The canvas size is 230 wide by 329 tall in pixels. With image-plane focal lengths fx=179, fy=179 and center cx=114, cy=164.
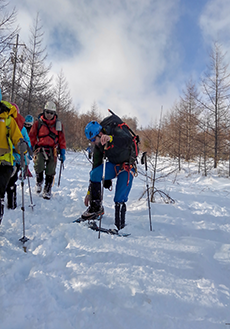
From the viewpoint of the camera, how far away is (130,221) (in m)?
3.29

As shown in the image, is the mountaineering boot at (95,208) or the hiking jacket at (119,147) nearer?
the hiking jacket at (119,147)

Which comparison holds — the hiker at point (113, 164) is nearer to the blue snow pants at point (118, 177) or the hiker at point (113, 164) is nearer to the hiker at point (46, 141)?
the blue snow pants at point (118, 177)

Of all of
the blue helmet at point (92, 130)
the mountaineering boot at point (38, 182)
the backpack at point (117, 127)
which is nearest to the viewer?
the blue helmet at point (92, 130)

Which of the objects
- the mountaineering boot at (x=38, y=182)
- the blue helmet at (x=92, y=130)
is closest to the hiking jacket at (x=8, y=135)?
the blue helmet at (x=92, y=130)

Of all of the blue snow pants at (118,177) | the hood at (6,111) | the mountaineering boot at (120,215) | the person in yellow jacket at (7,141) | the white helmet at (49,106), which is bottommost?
the mountaineering boot at (120,215)

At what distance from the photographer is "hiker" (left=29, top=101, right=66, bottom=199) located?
4.31 m

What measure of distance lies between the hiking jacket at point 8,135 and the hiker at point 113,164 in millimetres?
1063

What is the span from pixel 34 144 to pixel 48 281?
3.50m

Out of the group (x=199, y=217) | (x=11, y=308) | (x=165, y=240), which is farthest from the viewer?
(x=199, y=217)

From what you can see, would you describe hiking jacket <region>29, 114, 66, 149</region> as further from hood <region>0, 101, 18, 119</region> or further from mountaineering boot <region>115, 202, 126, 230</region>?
mountaineering boot <region>115, 202, 126, 230</region>

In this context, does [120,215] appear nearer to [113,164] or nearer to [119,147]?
[113,164]

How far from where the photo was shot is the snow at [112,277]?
131 cm

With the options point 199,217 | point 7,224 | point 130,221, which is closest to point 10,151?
point 7,224

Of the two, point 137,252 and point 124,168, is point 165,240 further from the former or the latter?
point 124,168
